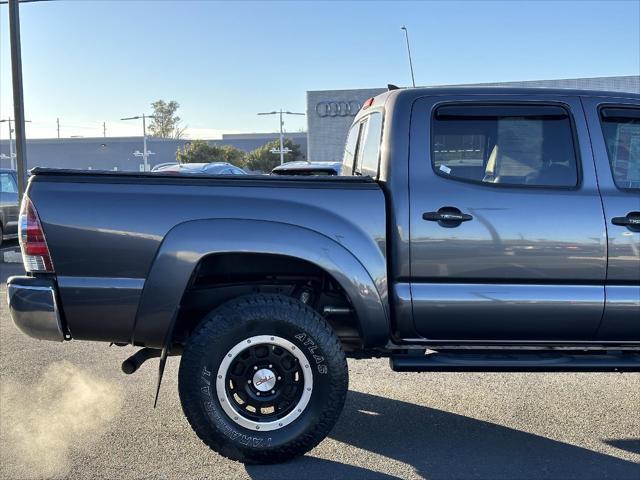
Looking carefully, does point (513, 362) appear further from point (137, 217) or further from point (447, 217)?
point (137, 217)

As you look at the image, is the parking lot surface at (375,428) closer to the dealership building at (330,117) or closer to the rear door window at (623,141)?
the rear door window at (623,141)

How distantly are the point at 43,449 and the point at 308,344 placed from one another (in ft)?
5.78

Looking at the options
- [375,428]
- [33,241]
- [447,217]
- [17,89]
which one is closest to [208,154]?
[17,89]

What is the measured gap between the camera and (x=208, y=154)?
57500 millimetres

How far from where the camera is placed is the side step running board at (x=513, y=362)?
371 centimetres

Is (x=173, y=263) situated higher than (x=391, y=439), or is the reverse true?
(x=173, y=263)

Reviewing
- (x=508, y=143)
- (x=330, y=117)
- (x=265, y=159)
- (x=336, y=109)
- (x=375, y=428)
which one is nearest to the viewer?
(x=508, y=143)

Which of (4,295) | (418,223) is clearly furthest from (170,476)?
(4,295)

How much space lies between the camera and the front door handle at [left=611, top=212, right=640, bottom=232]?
373 cm

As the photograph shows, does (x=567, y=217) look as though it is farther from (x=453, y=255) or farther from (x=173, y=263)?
(x=173, y=263)

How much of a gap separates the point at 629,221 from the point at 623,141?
58cm

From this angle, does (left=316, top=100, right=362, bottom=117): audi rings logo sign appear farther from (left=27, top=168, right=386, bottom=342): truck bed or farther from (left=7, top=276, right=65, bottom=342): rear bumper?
(left=7, top=276, right=65, bottom=342): rear bumper

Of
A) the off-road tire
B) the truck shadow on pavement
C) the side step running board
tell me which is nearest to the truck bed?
the off-road tire

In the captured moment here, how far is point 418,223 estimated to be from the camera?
12.1 feet
